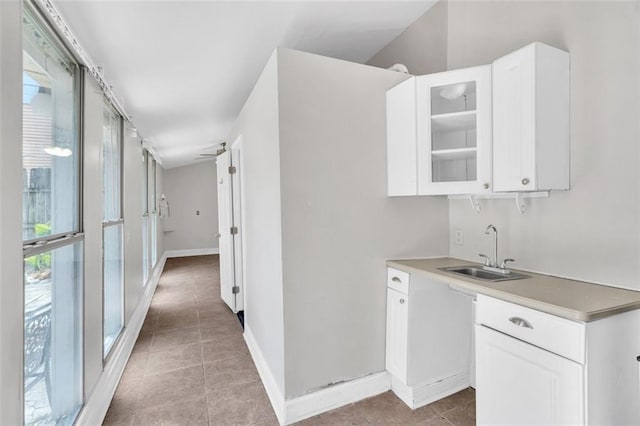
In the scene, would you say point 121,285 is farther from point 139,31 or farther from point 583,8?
point 583,8

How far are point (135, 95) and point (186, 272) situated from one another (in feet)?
14.3

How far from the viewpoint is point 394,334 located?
6.99ft

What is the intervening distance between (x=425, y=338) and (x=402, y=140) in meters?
1.35

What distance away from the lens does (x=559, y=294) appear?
1.45 metres

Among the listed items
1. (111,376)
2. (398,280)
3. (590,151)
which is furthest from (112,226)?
(590,151)

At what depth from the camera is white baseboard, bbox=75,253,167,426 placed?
1.79 m

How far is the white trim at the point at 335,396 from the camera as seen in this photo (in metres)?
1.92

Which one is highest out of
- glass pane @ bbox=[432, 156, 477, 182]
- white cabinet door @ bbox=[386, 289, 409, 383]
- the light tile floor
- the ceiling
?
the ceiling

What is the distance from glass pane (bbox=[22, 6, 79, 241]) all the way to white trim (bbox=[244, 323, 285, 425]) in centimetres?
157

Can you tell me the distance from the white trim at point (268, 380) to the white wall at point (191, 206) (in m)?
6.35

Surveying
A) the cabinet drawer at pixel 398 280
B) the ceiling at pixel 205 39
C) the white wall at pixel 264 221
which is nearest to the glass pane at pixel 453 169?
the cabinet drawer at pixel 398 280

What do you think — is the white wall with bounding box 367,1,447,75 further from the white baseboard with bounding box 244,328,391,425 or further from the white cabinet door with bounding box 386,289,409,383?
the white baseboard with bounding box 244,328,391,425

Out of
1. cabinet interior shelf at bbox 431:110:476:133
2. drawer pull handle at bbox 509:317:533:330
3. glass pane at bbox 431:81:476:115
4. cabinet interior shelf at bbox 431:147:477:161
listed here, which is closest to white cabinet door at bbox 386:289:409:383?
drawer pull handle at bbox 509:317:533:330

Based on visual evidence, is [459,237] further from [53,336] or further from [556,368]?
[53,336]
